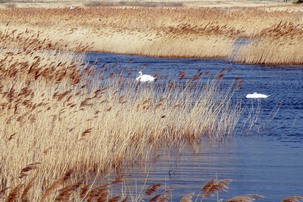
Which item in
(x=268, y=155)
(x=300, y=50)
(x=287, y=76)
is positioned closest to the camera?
(x=268, y=155)

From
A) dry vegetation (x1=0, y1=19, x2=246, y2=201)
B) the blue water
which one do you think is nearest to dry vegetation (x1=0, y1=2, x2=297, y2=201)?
dry vegetation (x1=0, y1=19, x2=246, y2=201)

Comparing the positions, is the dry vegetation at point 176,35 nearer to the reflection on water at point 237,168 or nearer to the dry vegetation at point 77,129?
the dry vegetation at point 77,129

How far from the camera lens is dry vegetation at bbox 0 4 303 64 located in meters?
21.4

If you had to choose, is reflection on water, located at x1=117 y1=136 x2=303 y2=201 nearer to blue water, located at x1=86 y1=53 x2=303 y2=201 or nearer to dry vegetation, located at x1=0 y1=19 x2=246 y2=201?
blue water, located at x1=86 y1=53 x2=303 y2=201

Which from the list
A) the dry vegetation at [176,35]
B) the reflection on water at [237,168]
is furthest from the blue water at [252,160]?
the dry vegetation at [176,35]

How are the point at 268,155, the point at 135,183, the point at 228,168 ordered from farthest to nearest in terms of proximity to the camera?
1. the point at 268,155
2. the point at 228,168
3. the point at 135,183

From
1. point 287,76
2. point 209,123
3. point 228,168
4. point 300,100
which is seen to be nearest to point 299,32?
point 287,76

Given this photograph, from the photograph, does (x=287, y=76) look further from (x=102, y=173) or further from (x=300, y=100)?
(x=102, y=173)

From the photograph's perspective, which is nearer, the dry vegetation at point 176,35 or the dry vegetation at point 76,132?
the dry vegetation at point 76,132

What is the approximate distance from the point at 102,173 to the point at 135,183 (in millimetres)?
593

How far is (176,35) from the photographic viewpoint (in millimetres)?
24875

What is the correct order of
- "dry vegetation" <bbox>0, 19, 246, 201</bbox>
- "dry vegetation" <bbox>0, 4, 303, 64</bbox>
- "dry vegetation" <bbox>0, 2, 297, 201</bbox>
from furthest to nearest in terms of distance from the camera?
"dry vegetation" <bbox>0, 4, 303, 64</bbox>
"dry vegetation" <bbox>0, 19, 246, 201</bbox>
"dry vegetation" <bbox>0, 2, 297, 201</bbox>

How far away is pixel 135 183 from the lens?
27.6 ft

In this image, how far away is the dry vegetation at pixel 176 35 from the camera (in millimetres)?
21359
